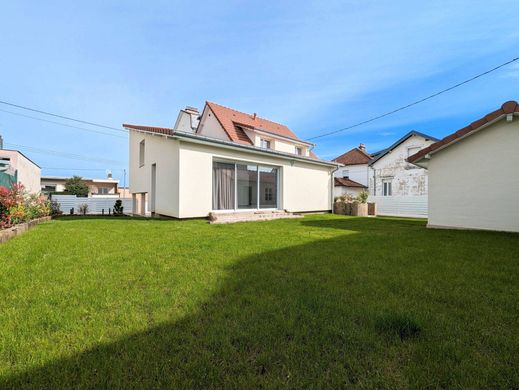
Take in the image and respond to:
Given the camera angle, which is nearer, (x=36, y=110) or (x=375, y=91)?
(x=375, y=91)

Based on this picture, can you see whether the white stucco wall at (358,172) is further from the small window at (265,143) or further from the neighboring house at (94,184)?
the neighboring house at (94,184)

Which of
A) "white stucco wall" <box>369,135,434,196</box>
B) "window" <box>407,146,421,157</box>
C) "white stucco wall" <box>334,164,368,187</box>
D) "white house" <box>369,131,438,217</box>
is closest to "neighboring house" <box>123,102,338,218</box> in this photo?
"white house" <box>369,131,438,217</box>

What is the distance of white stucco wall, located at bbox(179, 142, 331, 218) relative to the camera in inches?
368

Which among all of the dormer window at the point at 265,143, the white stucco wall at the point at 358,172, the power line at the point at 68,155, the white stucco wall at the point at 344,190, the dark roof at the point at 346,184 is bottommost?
the white stucco wall at the point at 344,190

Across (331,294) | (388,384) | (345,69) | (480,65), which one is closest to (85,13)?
(345,69)

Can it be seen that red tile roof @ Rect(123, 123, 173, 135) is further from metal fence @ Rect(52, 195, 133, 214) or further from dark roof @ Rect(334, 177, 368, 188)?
dark roof @ Rect(334, 177, 368, 188)

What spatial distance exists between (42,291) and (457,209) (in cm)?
1035

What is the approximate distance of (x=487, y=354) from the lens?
1.62 m

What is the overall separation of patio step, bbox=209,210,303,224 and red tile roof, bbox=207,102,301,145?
537 centimetres

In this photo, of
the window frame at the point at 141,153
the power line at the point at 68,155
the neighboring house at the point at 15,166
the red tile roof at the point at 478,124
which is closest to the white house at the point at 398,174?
the red tile roof at the point at 478,124

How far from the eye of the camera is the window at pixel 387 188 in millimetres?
23875

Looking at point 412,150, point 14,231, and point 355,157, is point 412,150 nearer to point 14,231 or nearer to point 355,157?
point 355,157

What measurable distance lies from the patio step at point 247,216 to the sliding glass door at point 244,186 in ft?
1.50

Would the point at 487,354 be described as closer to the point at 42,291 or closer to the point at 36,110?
the point at 42,291
